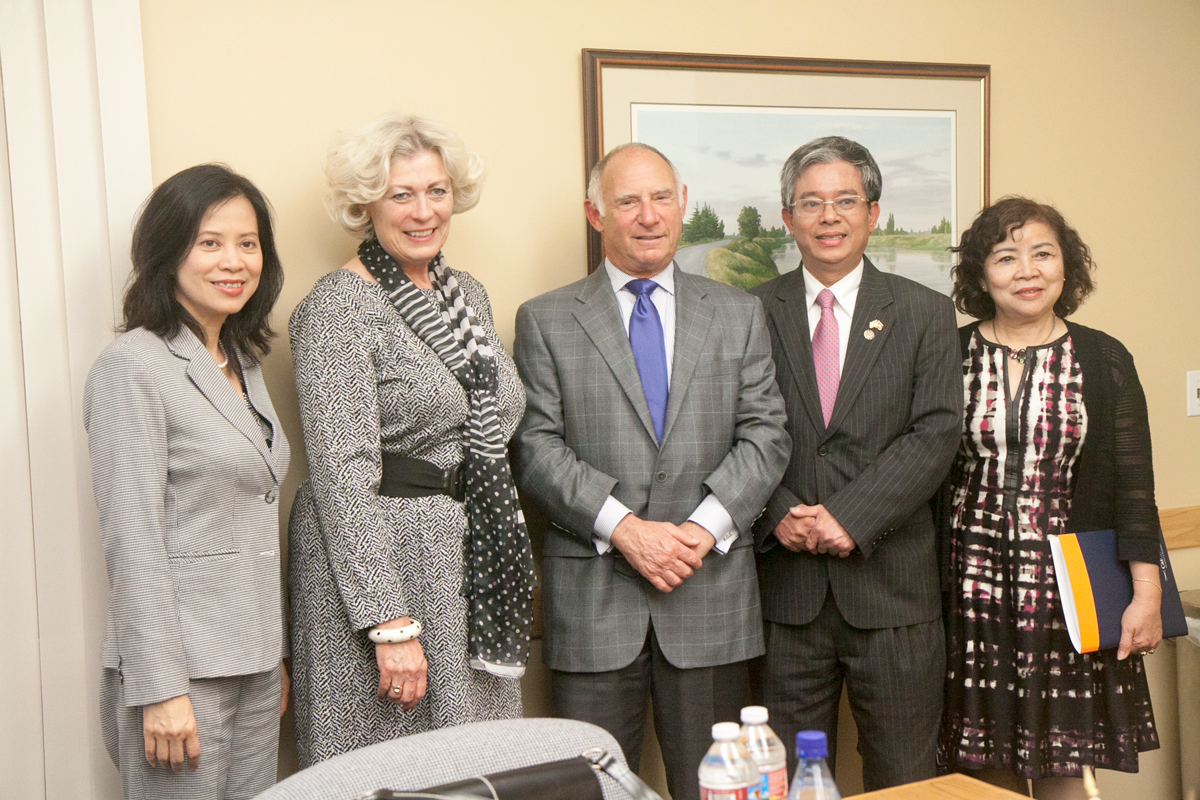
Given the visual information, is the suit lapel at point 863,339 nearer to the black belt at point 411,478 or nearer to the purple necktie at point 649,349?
the purple necktie at point 649,349

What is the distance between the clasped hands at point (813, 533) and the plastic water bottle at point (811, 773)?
1128 millimetres

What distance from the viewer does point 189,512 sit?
1726mm

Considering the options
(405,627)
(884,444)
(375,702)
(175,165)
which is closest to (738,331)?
(884,444)

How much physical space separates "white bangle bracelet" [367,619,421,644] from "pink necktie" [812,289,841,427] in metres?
1.07

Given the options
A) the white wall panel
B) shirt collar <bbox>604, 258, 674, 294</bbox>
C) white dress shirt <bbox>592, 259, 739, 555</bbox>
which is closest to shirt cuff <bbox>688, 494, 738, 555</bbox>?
white dress shirt <bbox>592, 259, 739, 555</bbox>

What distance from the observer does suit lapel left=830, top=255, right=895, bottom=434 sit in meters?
2.26

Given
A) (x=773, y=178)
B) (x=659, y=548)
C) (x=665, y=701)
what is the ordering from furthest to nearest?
1. (x=773, y=178)
2. (x=665, y=701)
3. (x=659, y=548)

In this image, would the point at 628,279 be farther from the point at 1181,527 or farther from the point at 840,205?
the point at 1181,527

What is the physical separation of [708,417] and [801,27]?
125cm

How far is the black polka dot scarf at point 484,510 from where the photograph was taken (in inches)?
79.5

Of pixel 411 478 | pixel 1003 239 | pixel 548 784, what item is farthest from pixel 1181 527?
pixel 548 784

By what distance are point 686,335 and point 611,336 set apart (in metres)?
0.17

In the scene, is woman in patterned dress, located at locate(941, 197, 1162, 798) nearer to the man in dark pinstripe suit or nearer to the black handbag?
the man in dark pinstripe suit

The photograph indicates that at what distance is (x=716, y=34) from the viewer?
8.62 feet
